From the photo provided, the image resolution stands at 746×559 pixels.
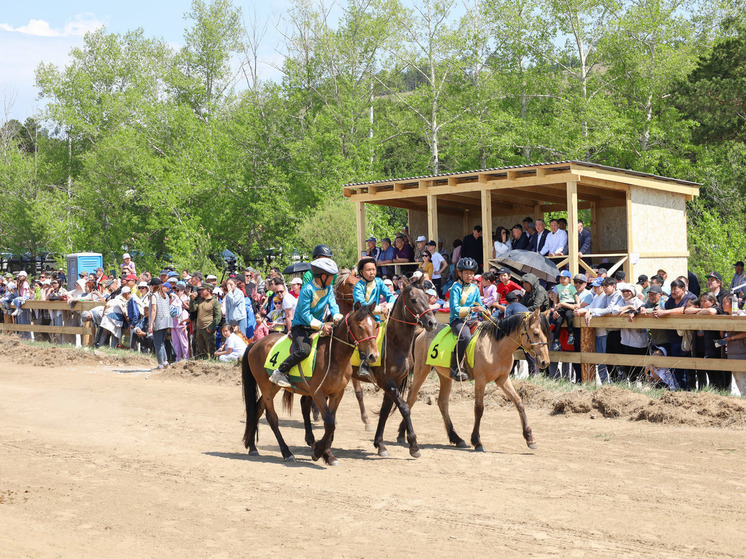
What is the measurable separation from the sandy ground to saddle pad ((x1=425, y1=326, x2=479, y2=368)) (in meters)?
1.10

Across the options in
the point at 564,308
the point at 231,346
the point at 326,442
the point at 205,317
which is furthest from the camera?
the point at 205,317

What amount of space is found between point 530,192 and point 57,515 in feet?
52.0

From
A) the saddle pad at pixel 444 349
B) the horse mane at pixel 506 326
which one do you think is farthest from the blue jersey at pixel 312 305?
the horse mane at pixel 506 326

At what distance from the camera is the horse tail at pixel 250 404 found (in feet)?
33.4

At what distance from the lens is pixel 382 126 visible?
40.4 m

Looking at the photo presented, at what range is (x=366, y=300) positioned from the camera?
34.1 feet

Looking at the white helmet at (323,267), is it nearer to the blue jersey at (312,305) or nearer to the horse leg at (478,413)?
the blue jersey at (312,305)

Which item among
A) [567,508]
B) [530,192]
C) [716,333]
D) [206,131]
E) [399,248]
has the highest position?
[206,131]

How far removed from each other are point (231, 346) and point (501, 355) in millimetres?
8652

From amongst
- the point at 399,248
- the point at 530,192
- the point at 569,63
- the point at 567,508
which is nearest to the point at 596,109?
the point at 569,63

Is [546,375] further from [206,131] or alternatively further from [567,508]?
[206,131]

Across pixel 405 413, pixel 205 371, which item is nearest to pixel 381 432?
pixel 405 413

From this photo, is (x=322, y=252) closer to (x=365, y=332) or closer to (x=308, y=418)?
(x=365, y=332)

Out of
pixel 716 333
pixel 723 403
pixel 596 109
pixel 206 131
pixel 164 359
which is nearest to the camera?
pixel 723 403
